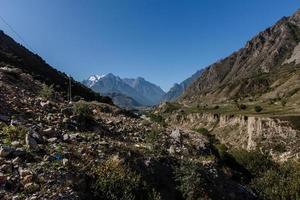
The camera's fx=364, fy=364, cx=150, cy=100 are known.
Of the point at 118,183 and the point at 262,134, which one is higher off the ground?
the point at 262,134

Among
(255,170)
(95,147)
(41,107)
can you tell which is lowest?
(255,170)

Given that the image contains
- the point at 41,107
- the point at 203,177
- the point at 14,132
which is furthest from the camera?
the point at 41,107

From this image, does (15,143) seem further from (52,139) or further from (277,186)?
(277,186)

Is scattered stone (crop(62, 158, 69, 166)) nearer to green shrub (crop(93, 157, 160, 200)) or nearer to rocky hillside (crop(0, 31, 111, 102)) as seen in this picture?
green shrub (crop(93, 157, 160, 200))

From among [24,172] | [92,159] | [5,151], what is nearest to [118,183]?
[92,159]

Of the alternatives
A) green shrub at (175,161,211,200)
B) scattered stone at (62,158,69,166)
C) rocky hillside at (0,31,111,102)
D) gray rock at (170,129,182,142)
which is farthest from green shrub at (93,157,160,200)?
rocky hillside at (0,31,111,102)

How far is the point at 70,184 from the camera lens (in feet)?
47.3

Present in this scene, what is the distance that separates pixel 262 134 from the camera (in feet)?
243

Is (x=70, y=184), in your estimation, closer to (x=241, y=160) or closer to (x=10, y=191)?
(x=10, y=191)

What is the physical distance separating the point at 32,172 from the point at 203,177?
905cm

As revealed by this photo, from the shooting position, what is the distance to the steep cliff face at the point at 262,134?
64.1 metres

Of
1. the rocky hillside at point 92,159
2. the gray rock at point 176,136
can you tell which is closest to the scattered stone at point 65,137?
the rocky hillside at point 92,159

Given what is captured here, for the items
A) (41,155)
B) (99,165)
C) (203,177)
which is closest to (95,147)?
(99,165)

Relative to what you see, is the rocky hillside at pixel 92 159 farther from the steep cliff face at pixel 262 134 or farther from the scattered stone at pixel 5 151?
the steep cliff face at pixel 262 134
